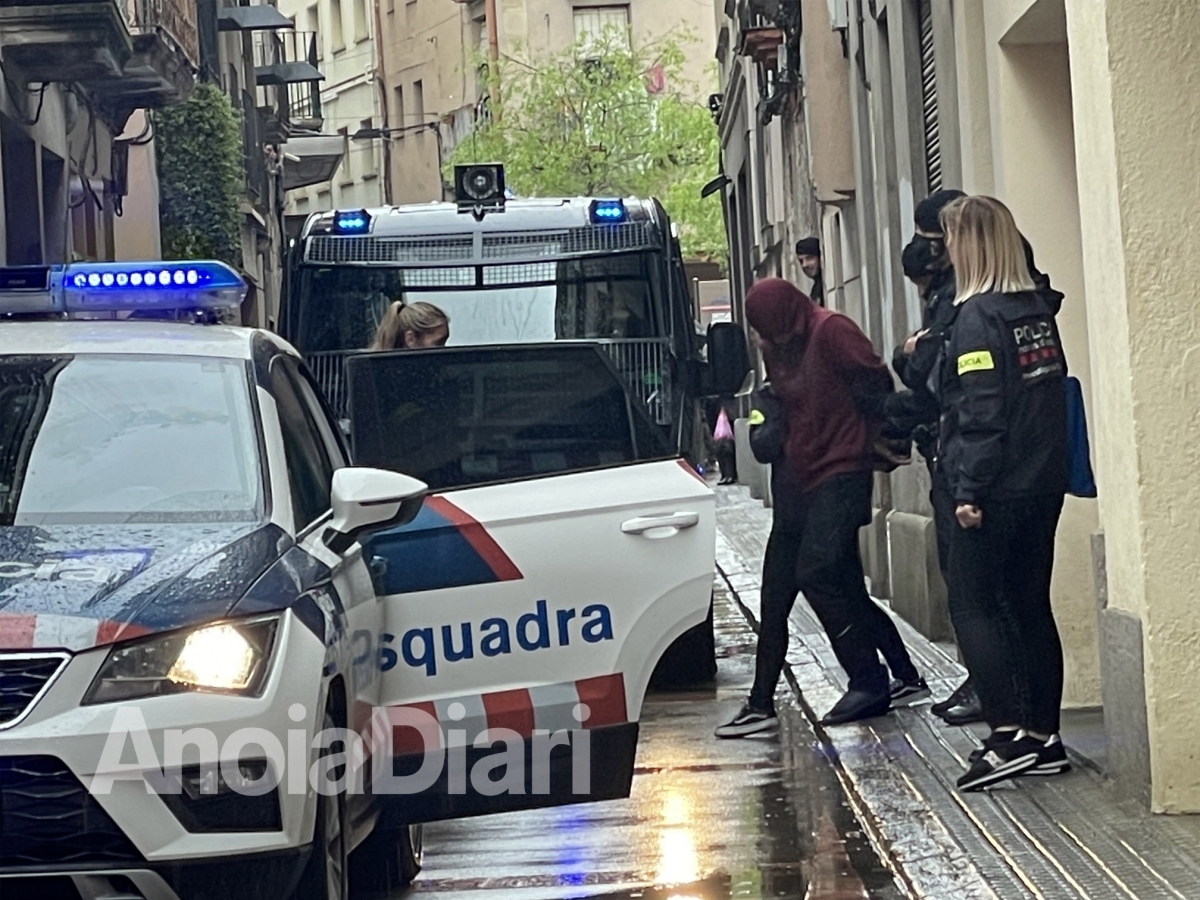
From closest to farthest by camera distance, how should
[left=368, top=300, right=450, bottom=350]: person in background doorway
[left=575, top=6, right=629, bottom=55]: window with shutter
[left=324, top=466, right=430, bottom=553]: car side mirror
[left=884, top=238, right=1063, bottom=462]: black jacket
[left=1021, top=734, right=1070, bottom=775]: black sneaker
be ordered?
[left=324, top=466, right=430, bottom=553]: car side mirror, [left=1021, top=734, right=1070, bottom=775]: black sneaker, [left=884, top=238, right=1063, bottom=462]: black jacket, [left=368, top=300, right=450, bottom=350]: person in background doorway, [left=575, top=6, right=629, bottom=55]: window with shutter

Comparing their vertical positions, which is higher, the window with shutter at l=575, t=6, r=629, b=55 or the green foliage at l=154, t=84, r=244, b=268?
the window with shutter at l=575, t=6, r=629, b=55

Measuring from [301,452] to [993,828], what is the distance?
96.0 inches

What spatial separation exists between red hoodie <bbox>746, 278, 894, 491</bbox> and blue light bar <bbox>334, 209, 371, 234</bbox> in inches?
145

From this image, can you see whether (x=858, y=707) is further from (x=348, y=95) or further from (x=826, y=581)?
(x=348, y=95)

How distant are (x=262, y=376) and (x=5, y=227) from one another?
48.2 feet

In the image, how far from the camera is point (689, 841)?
6980 millimetres

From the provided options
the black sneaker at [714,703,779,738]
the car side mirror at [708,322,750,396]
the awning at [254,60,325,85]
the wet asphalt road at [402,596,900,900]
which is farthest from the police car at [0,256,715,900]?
the awning at [254,60,325,85]

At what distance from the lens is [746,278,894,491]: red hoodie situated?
889cm

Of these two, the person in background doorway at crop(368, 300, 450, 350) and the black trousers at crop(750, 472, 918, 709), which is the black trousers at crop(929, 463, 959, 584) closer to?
the black trousers at crop(750, 472, 918, 709)

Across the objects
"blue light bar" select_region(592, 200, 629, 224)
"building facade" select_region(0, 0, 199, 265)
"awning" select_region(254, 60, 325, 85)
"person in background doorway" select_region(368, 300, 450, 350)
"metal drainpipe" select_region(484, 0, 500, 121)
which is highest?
"metal drainpipe" select_region(484, 0, 500, 121)

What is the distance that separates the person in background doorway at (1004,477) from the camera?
23.6 feet

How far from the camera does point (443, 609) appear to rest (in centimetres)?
593

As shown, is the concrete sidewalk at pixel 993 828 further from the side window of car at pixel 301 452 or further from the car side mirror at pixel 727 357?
the car side mirror at pixel 727 357

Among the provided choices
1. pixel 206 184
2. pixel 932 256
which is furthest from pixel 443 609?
pixel 206 184
